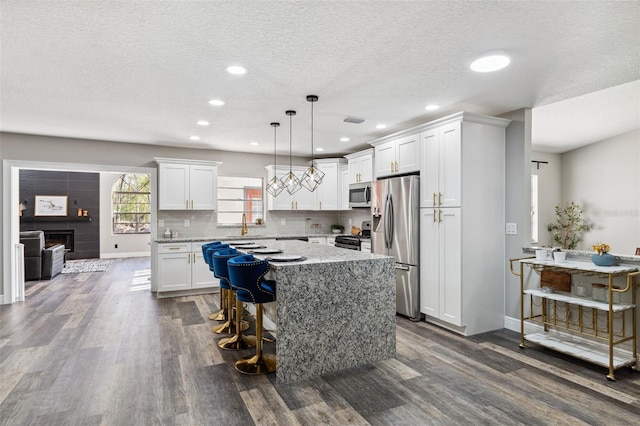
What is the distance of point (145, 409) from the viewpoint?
2.35 m

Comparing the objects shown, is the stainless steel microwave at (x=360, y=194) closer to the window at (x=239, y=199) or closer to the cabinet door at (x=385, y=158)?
the cabinet door at (x=385, y=158)

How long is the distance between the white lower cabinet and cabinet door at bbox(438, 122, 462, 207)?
151 inches

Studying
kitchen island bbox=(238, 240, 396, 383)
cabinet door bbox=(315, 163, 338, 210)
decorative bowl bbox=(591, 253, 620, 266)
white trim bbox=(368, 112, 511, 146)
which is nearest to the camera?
kitchen island bbox=(238, 240, 396, 383)

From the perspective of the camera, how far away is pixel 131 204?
10.9 metres

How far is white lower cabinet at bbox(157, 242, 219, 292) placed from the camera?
5.57 metres

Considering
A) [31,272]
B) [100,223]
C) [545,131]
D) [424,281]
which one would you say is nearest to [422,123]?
[424,281]

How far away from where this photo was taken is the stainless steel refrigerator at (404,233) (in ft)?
14.3

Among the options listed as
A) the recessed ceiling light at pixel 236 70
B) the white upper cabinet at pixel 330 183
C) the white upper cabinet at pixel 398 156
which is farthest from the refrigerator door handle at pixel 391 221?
the recessed ceiling light at pixel 236 70

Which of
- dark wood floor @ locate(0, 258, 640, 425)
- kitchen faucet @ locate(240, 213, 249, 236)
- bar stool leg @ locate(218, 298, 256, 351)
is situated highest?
kitchen faucet @ locate(240, 213, 249, 236)

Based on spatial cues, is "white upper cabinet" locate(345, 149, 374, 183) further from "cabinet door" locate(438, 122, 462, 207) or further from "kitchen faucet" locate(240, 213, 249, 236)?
"kitchen faucet" locate(240, 213, 249, 236)

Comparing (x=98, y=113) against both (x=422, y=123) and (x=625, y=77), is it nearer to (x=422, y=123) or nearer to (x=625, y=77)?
(x=422, y=123)

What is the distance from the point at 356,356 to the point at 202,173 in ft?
14.2

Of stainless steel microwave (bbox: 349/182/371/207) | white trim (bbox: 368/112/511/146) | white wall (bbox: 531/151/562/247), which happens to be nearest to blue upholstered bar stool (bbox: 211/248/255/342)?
white trim (bbox: 368/112/511/146)

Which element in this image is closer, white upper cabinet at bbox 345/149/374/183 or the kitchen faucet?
white upper cabinet at bbox 345/149/374/183
